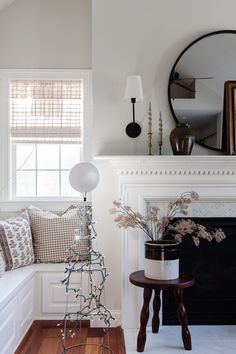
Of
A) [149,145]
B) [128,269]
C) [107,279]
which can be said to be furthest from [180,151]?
[107,279]

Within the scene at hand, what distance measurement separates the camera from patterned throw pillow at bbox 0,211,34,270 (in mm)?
3096

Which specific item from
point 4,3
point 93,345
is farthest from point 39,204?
point 4,3

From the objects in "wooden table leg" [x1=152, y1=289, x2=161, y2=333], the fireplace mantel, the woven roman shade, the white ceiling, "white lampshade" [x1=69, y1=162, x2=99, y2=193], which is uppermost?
the white ceiling

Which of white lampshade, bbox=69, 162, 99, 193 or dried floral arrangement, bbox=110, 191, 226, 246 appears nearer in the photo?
dried floral arrangement, bbox=110, 191, 226, 246

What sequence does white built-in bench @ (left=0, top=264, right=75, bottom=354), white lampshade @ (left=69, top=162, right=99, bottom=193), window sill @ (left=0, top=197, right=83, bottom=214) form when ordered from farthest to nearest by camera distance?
window sill @ (left=0, top=197, right=83, bottom=214)
white lampshade @ (left=69, top=162, right=99, bottom=193)
white built-in bench @ (left=0, top=264, right=75, bottom=354)

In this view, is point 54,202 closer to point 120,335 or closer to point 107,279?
point 107,279

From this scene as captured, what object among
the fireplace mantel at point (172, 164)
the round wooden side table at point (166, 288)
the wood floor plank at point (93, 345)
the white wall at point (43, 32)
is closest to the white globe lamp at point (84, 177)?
the fireplace mantel at point (172, 164)

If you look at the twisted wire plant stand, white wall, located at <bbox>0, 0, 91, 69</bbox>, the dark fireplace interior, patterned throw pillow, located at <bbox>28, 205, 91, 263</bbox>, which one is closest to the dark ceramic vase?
the dark fireplace interior

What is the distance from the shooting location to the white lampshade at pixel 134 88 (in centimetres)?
296

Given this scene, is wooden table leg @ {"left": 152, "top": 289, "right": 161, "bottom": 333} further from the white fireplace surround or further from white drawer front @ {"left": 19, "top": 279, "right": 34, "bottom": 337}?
white drawer front @ {"left": 19, "top": 279, "right": 34, "bottom": 337}

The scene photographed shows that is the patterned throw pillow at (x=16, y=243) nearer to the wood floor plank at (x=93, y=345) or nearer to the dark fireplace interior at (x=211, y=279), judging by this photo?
the wood floor plank at (x=93, y=345)

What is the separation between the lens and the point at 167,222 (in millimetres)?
2764

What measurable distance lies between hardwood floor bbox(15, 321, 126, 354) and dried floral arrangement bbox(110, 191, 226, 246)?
843 millimetres

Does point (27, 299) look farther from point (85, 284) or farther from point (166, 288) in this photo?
point (166, 288)
